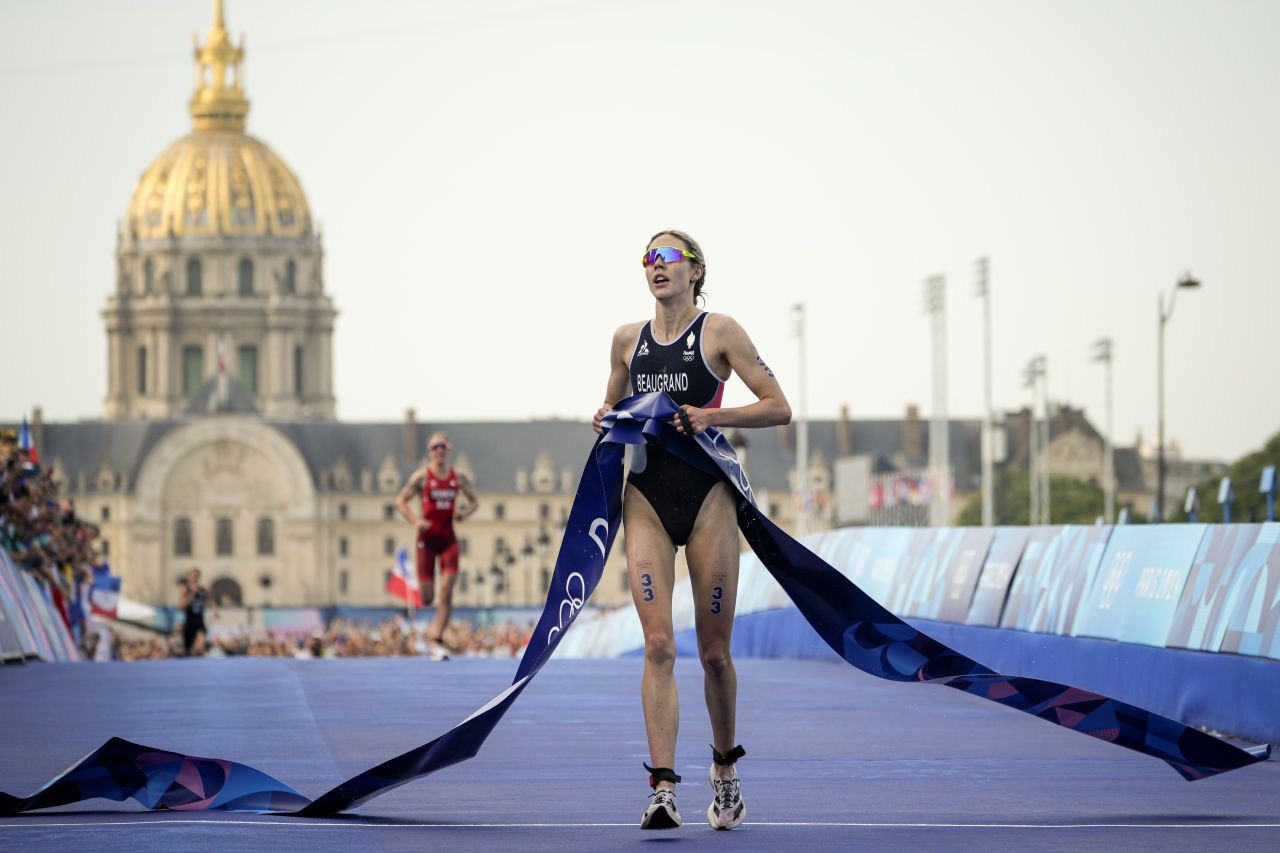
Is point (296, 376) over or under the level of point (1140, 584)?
over

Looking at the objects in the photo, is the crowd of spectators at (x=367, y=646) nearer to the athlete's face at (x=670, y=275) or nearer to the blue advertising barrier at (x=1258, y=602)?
the blue advertising barrier at (x=1258, y=602)

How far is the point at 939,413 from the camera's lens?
→ 81.9m

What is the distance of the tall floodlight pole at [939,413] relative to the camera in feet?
268

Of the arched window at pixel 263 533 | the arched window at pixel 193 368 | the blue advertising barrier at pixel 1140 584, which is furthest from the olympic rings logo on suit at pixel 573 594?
the arched window at pixel 193 368

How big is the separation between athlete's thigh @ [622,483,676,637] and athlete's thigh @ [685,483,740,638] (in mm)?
94

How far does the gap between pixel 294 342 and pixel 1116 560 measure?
18376 cm

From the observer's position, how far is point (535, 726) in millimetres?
13312

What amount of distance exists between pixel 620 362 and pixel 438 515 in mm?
11062

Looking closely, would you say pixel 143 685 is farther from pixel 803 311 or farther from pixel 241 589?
pixel 241 589

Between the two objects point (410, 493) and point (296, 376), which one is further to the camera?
point (296, 376)

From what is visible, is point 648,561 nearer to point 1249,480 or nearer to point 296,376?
point 1249,480

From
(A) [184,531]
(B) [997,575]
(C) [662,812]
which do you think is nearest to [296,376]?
(A) [184,531]

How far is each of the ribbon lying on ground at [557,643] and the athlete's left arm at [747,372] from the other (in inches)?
5.4

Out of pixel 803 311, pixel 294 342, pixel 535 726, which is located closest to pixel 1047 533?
pixel 535 726
